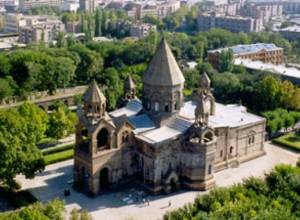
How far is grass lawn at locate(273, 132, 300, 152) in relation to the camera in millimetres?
70875

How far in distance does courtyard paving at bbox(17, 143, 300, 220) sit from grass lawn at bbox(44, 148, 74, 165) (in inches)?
24.5

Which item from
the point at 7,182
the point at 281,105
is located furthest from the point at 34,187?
the point at 281,105

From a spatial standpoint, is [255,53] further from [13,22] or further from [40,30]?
[13,22]

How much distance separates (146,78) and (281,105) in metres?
32.7

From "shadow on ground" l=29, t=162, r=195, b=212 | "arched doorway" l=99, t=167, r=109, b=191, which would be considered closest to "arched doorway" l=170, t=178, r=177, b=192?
"shadow on ground" l=29, t=162, r=195, b=212

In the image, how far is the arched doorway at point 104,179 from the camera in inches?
2263

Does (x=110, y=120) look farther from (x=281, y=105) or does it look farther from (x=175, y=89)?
(x=281, y=105)

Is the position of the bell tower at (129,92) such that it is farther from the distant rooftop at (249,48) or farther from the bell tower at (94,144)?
the distant rooftop at (249,48)

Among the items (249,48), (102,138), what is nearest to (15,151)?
(102,138)

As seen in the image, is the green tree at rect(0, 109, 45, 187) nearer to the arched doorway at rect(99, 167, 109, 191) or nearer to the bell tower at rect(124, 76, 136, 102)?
the arched doorway at rect(99, 167, 109, 191)

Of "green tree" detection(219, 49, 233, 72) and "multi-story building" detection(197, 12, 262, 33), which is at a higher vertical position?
"multi-story building" detection(197, 12, 262, 33)

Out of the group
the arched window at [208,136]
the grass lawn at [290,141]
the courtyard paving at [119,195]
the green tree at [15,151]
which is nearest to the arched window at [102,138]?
the courtyard paving at [119,195]

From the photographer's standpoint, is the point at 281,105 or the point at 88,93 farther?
the point at 281,105

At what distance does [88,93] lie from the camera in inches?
2162
